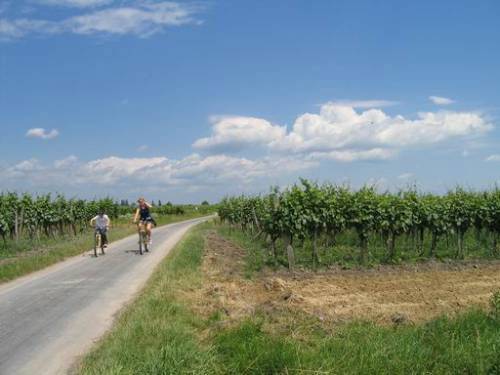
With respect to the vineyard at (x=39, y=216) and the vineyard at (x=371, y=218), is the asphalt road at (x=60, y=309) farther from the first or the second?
the vineyard at (x=39, y=216)

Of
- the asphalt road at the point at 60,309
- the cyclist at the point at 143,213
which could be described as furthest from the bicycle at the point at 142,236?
the asphalt road at the point at 60,309

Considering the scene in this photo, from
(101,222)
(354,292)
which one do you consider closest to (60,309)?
(354,292)

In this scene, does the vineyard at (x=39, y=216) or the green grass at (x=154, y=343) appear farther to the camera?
the vineyard at (x=39, y=216)

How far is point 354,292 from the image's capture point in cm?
1188

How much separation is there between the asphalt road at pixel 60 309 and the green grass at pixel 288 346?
48 centimetres

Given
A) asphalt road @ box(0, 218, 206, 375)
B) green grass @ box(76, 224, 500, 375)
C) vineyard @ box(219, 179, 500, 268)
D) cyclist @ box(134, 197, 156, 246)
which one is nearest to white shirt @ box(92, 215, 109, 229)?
cyclist @ box(134, 197, 156, 246)

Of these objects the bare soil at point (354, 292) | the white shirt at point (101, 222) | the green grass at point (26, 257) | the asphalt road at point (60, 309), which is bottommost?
the bare soil at point (354, 292)

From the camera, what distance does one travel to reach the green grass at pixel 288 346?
20.2 ft

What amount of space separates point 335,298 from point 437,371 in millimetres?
4472

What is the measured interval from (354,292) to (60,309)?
6.06 meters

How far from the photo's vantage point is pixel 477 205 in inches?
863

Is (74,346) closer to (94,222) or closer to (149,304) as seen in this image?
(149,304)

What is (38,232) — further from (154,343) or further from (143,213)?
(154,343)

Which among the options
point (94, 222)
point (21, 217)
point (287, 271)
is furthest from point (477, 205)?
point (21, 217)
